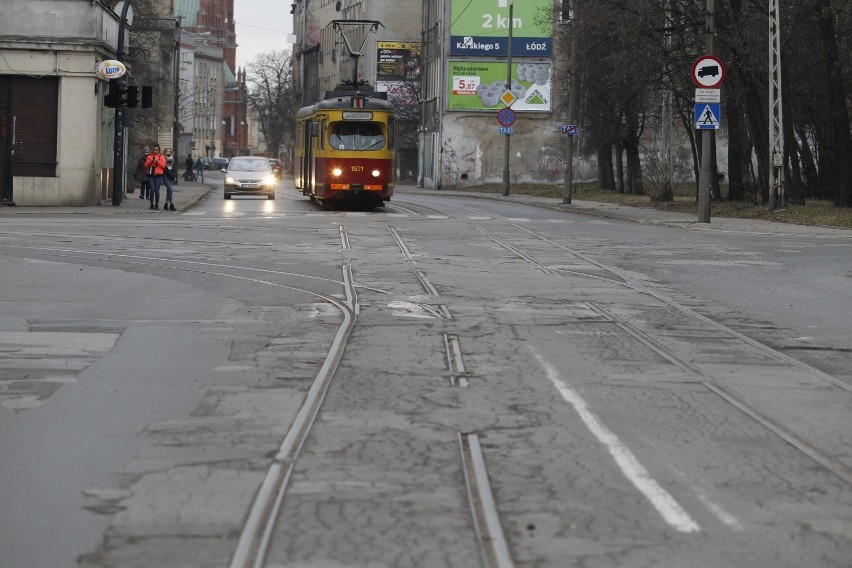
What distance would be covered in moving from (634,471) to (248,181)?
44765 millimetres

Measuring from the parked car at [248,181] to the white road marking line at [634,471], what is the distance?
42011mm

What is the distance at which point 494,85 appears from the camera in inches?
3174

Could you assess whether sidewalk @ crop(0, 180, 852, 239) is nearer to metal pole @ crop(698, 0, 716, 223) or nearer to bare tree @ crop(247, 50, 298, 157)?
metal pole @ crop(698, 0, 716, 223)

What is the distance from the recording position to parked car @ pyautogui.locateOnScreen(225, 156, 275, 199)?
50.8m

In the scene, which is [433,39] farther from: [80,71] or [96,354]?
[96,354]

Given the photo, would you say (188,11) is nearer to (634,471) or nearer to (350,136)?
(350,136)

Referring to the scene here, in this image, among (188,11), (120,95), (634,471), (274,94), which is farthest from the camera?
(188,11)

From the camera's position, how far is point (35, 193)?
122ft

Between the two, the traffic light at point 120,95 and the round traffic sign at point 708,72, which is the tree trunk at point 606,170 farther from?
the round traffic sign at point 708,72

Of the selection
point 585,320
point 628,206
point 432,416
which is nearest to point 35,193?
point 628,206

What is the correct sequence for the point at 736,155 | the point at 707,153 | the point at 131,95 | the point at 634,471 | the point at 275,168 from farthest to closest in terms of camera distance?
the point at 275,168, the point at 736,155, the point at 131,95, the point at 707,153, the point at 634,471

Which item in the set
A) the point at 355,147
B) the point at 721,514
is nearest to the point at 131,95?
the point at 355,147

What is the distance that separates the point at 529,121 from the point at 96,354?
7046 cm

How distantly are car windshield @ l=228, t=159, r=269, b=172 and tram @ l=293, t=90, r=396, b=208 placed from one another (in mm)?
11258
